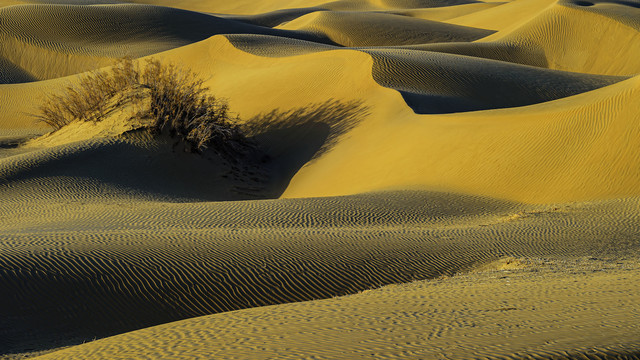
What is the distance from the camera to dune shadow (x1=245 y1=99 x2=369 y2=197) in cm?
1656

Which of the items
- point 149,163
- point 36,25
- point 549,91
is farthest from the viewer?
point 36,25

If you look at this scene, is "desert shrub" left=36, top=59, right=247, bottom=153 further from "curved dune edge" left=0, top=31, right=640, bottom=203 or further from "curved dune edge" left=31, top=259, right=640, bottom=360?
"curved dune edge" left=31, top=259, right=640, bottom=360

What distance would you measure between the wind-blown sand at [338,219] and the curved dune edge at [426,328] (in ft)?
0.09

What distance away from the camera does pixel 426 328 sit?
4.60 metres

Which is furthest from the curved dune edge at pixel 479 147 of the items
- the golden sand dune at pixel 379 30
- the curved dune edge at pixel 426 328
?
the golden sand dune at pixel 379 30

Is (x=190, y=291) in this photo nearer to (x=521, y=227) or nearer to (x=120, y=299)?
(x=120, y=299)

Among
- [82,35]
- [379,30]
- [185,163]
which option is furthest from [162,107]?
[379,30]

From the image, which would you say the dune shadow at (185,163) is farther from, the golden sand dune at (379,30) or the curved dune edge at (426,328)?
the golden sand dune at (379,30)

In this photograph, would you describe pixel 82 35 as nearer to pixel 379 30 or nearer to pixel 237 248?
pixel 379 30

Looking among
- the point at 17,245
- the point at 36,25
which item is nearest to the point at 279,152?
the point at 17,245

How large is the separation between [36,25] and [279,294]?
27.3 meters

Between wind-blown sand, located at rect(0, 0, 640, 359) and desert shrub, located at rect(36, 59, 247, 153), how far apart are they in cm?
42

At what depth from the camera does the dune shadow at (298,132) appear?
1656 cm

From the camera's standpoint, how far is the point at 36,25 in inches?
1219
